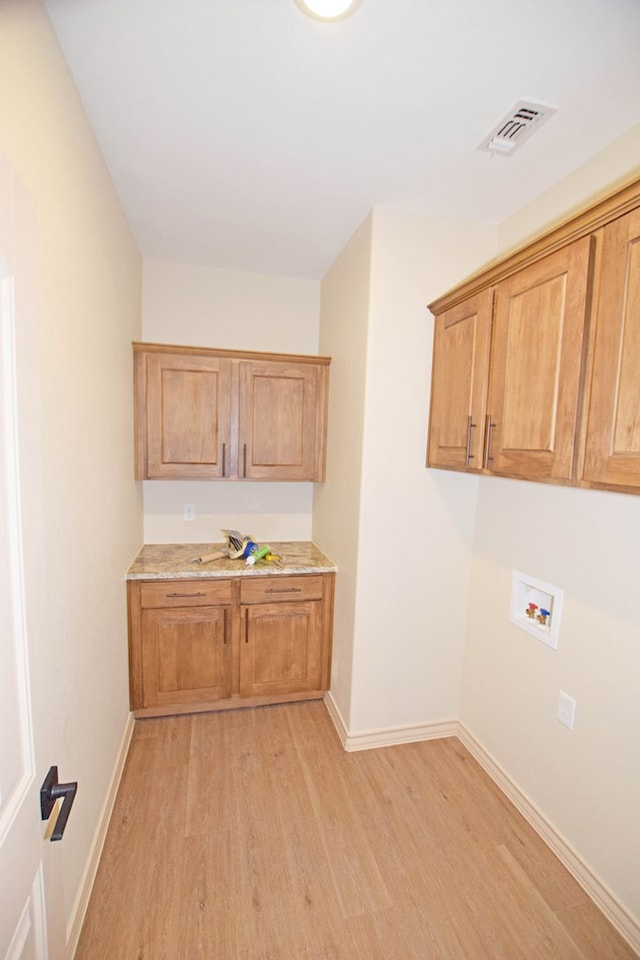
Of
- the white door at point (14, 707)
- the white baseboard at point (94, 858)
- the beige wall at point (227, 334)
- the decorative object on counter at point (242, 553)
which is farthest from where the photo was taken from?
the beige wall at point (227, 334)

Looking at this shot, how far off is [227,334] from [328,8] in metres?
1.93

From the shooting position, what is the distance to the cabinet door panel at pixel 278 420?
102 inches

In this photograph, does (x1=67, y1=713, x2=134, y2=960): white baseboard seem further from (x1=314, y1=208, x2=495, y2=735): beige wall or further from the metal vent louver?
the metal vent louver

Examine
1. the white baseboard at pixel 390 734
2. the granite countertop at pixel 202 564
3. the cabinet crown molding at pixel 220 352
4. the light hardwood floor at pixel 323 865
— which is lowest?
the light hardwood floor at pixel 323 865

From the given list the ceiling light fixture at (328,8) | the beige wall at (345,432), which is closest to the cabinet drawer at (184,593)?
the beige wall at (345,432)

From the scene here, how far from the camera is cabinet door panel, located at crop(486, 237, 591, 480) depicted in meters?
1.28

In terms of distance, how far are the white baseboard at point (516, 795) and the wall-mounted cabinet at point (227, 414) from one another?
154cm

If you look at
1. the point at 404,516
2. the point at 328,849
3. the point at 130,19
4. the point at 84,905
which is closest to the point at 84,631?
the point at 84,905

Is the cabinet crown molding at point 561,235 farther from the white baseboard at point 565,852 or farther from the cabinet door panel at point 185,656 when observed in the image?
the white baseboard at point 565,852

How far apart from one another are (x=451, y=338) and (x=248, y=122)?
1168 millimetres

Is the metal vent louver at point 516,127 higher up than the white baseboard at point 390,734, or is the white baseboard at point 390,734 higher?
the metal vent louver at point 516,127

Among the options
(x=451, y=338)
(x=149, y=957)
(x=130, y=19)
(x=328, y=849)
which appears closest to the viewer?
(x=130, y=19)

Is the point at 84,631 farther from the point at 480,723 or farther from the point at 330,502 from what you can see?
the point at 480,723

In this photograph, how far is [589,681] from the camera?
1549 mm
